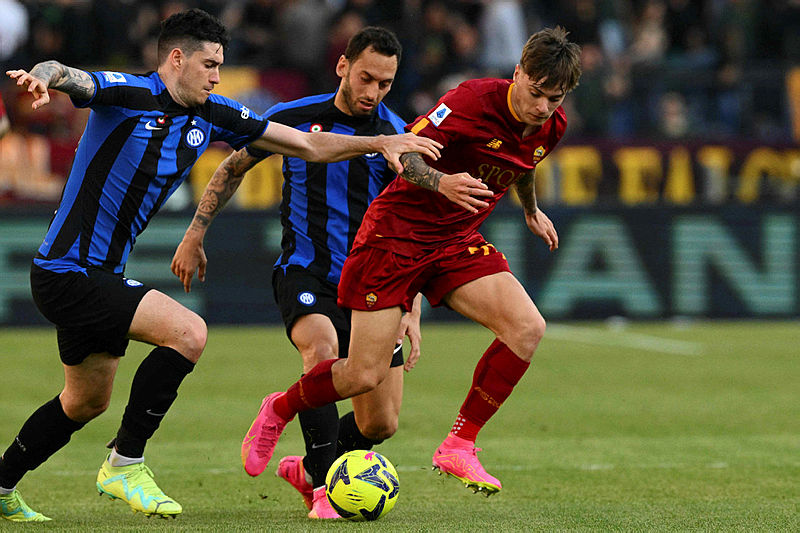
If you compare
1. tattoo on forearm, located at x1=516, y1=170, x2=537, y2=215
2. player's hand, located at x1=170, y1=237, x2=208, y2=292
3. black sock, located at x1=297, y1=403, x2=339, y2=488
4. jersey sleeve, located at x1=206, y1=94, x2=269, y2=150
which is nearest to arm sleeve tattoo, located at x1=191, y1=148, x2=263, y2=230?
player's hand, located at x1=170, y1=237, x2=208, y2=292

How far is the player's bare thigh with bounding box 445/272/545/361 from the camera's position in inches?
237

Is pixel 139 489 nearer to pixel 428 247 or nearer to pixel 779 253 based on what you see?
pixel 428 247

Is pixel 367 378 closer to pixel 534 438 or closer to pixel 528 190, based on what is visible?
pixel 528 190

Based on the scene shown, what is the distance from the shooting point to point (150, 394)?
5668mm

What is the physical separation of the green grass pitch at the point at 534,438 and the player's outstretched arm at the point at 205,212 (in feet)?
4.02

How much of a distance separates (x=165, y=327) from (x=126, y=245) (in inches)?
19.3

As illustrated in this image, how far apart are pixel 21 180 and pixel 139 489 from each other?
1067 cm

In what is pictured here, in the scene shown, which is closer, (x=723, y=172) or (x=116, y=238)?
(x=116, y=238)

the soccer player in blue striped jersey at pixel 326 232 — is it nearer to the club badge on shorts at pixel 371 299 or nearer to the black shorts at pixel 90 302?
the club badge on shorts at pixel 371 299

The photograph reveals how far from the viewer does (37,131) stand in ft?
52.0


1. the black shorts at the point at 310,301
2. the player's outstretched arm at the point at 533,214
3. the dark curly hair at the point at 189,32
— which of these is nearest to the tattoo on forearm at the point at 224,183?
the black shorts at the point at 310,301

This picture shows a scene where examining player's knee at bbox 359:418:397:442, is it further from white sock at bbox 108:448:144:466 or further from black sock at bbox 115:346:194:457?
white sock at bbox 108:448:144:466

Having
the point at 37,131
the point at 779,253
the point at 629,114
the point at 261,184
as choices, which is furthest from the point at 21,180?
the point at 779,253

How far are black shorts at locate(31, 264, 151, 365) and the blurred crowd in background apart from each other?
35.7ft
